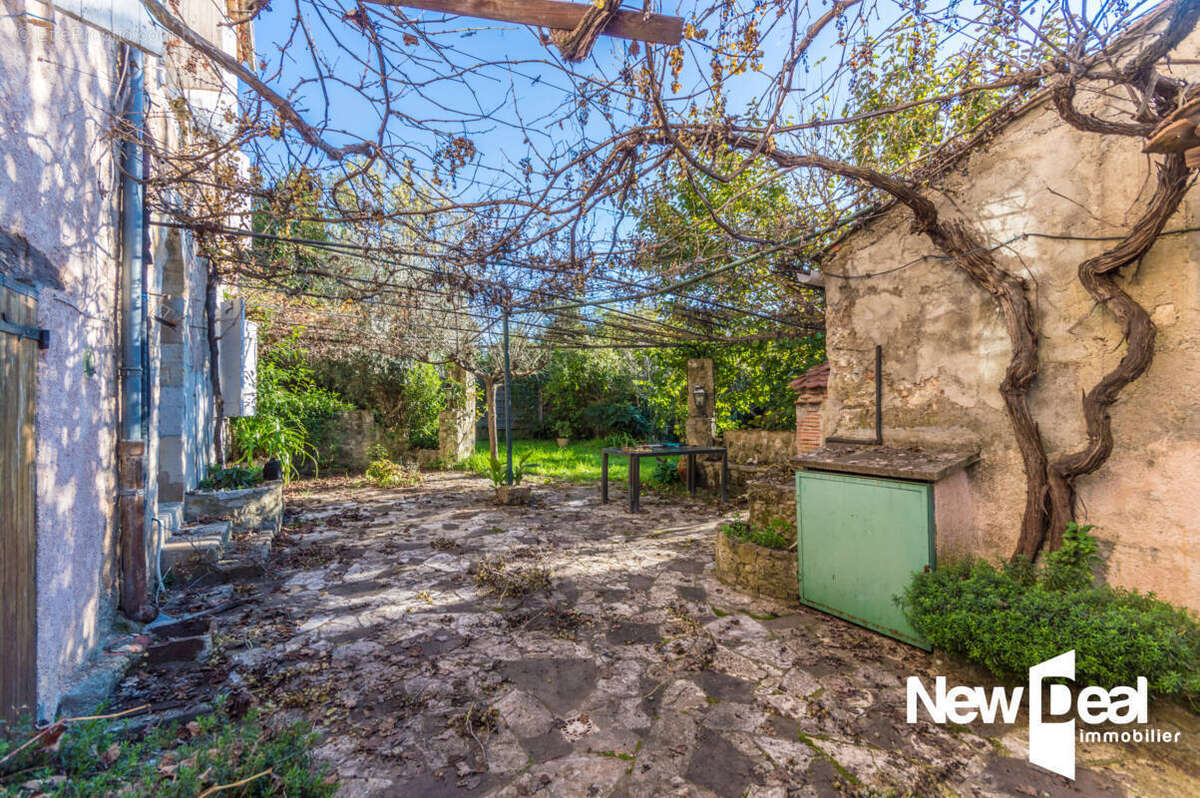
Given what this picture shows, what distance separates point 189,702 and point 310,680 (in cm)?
62

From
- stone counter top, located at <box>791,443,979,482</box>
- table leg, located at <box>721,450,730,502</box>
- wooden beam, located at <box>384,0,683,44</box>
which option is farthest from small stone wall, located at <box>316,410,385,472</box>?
wooden beam, located at <box>384,0,683,44</box>

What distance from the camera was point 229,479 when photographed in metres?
6.19

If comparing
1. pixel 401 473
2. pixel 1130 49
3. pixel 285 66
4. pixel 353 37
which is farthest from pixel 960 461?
pixel 401 473

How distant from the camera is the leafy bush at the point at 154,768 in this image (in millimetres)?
1409

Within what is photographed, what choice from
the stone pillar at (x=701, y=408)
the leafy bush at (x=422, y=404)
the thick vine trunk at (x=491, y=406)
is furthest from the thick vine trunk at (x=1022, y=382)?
the leafy bush at (x=422, y=404)

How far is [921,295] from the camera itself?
13.9ft

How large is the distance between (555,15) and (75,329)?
132 inches

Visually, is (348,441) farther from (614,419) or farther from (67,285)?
(67,285)

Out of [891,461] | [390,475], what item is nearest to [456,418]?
[390,475]

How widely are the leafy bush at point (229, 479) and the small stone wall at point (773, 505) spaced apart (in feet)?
19.9

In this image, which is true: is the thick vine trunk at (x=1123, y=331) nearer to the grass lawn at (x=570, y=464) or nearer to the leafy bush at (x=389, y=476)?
the grass lawn at (x=570, y=464)

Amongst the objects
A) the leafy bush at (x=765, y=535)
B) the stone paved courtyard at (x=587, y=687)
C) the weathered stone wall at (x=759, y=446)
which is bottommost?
the stone paved courtyard at (x=587, y=687)

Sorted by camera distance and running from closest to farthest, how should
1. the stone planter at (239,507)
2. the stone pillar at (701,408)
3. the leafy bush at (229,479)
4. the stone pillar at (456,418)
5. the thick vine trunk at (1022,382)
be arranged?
the thick vine trunk at (1022,382)
the stone planter at (239,507)
the leafy bush at (229,479)
the stone pillar at (701,408)
the stone pillar at (456,418)

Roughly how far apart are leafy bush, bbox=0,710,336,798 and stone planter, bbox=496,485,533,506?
682 cm
